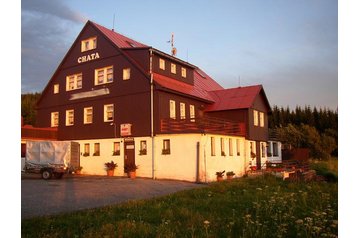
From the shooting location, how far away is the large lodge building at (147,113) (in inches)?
960

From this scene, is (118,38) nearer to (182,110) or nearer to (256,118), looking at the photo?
(182,110)

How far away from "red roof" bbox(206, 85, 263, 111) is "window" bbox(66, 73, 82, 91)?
11.6 meters

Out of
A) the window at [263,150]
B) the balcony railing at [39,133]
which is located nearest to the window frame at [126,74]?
the balcony railing at [39,133]

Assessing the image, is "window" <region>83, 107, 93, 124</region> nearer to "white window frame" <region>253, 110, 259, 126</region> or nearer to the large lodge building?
the large lodge building

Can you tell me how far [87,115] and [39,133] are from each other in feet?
15.1

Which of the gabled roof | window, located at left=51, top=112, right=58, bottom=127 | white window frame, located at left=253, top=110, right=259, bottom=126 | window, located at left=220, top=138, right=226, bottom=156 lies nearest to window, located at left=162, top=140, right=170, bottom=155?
window, located at left=220, top=138, right=226, bottom=156

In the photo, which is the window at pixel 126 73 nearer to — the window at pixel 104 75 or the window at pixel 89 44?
the window at pixel 104 75

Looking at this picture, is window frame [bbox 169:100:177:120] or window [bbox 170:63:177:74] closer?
window frame [bbox 169:100:177:120]

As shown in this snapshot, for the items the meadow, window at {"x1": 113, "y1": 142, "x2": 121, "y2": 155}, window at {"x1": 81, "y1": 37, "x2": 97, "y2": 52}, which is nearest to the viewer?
the meadow

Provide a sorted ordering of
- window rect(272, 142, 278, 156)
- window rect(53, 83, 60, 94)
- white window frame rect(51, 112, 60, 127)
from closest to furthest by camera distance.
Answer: white window frame rect(51, 112, 60, 127) < window rect(53, 83, 60, 94) < window rect(272, 142, 278, 156)

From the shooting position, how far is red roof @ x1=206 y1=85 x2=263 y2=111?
30.9 m

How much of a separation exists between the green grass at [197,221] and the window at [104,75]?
60.7ft
